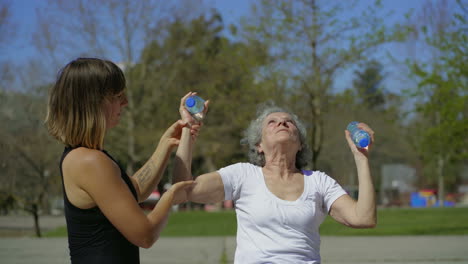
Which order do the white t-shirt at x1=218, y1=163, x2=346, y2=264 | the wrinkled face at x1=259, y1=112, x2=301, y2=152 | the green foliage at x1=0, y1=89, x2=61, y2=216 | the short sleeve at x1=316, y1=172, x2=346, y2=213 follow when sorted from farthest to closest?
Answer: 1. the green foliage at x1=0, y1=89, x2=61, y2=216
2. the wrinkled face at x1=259, y1=112, x2=301, y2=152
3. the short sleeve at x1=316, y1=172, x2=346, y2=213
4. the white t-shirt at x1=218, y1=163, x2=346, y2=264

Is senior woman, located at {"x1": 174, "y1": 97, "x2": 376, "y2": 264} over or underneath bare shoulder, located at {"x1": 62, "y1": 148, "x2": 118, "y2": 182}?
underneath

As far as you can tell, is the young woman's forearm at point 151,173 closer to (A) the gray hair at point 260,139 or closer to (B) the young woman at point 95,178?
(B) the young woman at point 95,178

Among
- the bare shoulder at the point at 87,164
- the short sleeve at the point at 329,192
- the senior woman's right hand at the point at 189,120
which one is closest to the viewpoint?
the bare shoulder at the point at 87,164

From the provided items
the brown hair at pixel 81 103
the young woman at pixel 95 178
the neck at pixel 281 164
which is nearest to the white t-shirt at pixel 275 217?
the neck at pixel 281 164

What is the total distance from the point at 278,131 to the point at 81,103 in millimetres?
1855

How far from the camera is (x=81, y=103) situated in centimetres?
224

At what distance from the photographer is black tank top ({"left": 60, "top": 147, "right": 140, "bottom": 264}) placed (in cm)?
222

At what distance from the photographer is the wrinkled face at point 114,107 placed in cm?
233

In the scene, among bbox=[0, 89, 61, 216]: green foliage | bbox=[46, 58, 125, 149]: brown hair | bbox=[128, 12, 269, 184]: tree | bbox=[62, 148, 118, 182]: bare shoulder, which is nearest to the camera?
bbox=[62, 148, 118, 182]: bare shoulder

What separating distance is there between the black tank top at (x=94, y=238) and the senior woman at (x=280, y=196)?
3.76 ft

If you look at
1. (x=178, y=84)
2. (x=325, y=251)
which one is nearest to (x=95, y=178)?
(x=325, y=251)

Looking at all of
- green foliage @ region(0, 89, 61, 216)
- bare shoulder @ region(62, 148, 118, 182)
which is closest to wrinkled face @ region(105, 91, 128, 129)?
bare shoulder @ region(62, 148, 118, 182)

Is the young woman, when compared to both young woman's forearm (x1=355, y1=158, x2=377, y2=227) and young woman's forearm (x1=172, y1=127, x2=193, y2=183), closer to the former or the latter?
young woman's forearm (x1=172, y1=127, x2=193, y2=183)

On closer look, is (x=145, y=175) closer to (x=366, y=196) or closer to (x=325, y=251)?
(x=366, y=196)
